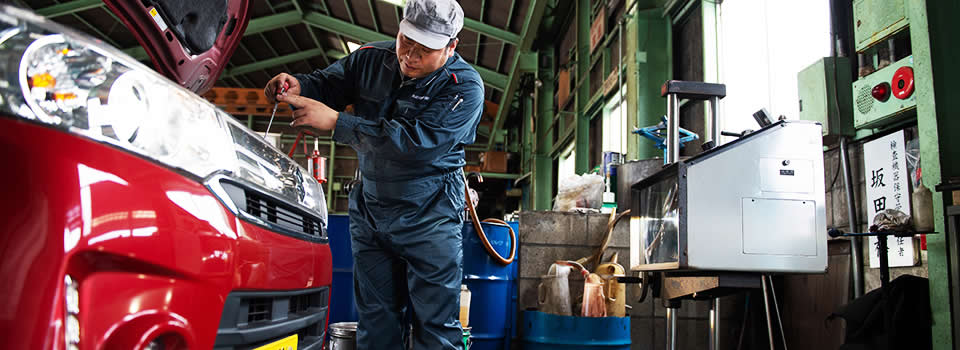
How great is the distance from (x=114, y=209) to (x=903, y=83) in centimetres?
246

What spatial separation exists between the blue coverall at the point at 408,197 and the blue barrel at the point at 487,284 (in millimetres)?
881

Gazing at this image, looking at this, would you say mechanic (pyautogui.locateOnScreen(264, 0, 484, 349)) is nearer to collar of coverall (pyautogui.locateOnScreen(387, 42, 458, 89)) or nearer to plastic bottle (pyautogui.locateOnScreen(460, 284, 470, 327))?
collar of coverall (pyautogui.locateOnScreen(387, 42, 458, 89))

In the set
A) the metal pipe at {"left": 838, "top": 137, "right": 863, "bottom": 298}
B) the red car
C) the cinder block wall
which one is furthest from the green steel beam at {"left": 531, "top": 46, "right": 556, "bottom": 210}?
the red car

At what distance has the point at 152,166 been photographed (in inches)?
30.7

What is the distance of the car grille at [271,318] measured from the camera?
0.94 metres

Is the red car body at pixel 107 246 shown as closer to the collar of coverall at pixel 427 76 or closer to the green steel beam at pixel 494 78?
the collar of coverall at pixel 427 76

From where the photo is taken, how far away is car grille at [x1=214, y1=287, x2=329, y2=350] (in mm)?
939

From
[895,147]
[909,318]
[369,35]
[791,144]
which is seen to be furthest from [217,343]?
[369,35]

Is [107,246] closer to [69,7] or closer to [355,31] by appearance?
[69,7]

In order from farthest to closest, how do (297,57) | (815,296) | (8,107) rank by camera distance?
(297,57) → (815,296) → (8,107)

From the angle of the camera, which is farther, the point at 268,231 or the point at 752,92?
the point at 752,92

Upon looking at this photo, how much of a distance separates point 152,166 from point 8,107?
0.17 meters

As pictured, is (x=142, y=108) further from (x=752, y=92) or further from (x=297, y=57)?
(x=297, y=57)

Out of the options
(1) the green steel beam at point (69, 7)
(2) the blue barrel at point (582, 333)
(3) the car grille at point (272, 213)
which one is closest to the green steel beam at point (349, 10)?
(1) the green steel beam at point (69, 7)
